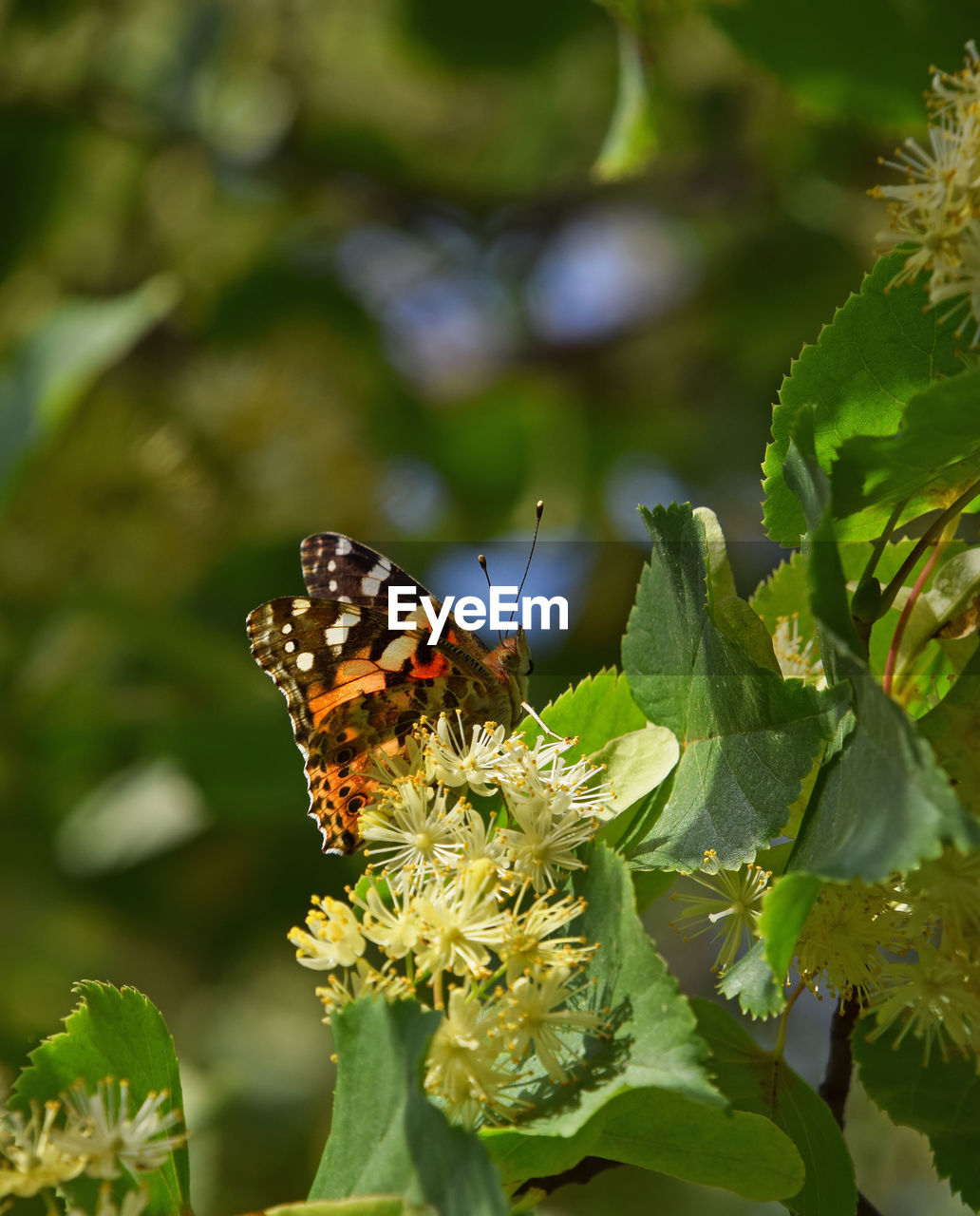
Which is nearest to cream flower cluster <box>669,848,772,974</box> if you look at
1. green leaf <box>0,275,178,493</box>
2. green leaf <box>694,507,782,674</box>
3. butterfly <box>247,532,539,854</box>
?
green leaf <box>694,507,782,674</box>

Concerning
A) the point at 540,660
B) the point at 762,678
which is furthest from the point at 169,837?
the point at 762,678

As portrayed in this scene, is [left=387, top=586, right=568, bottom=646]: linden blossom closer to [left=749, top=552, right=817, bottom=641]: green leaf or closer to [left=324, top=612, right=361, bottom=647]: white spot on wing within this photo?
[left=324, top=612, right=361, bottom=647]: white spot on wing

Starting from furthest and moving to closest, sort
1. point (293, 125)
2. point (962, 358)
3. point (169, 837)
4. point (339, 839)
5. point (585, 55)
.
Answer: point (585, 55) < point (293, 125) < point (169, 837) < point (339, 839) < point (962, 358)

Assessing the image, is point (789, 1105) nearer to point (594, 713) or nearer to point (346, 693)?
point (594, 713)

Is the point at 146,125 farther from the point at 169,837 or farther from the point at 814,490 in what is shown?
the point at 814,490

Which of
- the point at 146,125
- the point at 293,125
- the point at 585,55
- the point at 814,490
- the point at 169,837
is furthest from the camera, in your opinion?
the point at 585,55

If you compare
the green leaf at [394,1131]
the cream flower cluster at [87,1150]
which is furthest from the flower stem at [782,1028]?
the cream flower cluster at [87,1150]

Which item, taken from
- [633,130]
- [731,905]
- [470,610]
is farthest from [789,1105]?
[633,130]
